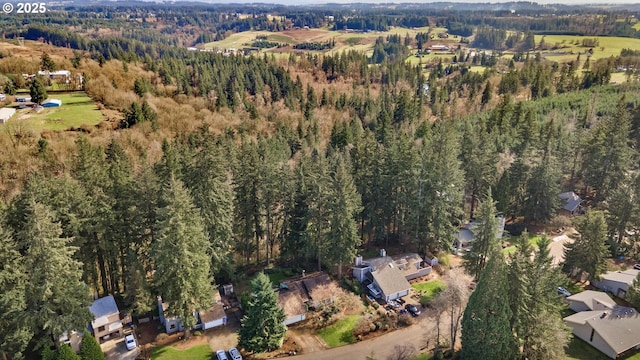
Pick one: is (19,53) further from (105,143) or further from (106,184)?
(106,184)

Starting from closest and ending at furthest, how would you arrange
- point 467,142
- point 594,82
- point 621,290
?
1. point 621,290
2. point 467,142
3. point 594,82

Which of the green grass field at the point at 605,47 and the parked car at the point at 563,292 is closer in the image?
the parked car at the point at 563,292

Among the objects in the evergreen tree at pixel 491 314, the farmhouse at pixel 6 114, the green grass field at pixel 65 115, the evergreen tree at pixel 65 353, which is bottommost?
the evergreen tree at pixel 65 353

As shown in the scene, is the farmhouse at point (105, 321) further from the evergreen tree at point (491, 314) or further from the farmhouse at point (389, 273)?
the evergreen tree at point (491, 314)

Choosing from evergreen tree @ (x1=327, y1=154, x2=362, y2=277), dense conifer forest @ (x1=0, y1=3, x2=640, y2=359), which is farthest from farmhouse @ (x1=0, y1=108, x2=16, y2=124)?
evergreen tree @ (x1=327, y1=154, x2=362, y2=277)

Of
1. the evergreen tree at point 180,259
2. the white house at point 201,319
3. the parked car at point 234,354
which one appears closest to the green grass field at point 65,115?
the white house at point 201,319

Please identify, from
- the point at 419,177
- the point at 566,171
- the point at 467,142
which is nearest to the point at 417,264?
the point at 419,177
